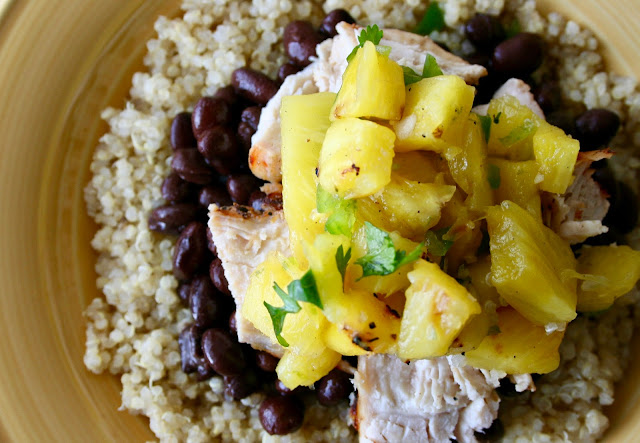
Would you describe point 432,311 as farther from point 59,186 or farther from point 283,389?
point 59,186

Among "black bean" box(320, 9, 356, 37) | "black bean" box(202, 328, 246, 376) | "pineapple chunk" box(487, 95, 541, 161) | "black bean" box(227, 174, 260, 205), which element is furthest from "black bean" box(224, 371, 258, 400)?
"black bean" box(320, 9, 356, 37)

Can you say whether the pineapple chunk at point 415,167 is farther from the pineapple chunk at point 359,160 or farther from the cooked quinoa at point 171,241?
the cooked quinoa at point 171,241

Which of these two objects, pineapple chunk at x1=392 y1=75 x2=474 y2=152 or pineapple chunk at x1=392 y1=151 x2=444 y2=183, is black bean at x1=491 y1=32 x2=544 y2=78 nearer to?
pineapple chunk at x1=392 y1=75 x2=474 y2=152

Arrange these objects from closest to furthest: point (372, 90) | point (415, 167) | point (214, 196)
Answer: point (372, 90), point (415, 167), point (214, 196)

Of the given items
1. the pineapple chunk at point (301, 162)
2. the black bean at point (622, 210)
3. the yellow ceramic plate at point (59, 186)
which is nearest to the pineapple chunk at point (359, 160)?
the pineapple chunk at point (301, 162)

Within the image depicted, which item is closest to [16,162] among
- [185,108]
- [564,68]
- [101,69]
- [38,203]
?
[38,203]

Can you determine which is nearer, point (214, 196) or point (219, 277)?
point (219, 277)

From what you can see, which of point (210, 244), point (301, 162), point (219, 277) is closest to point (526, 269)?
point (301, 162)

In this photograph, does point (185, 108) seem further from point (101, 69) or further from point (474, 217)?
point (474, 217)
